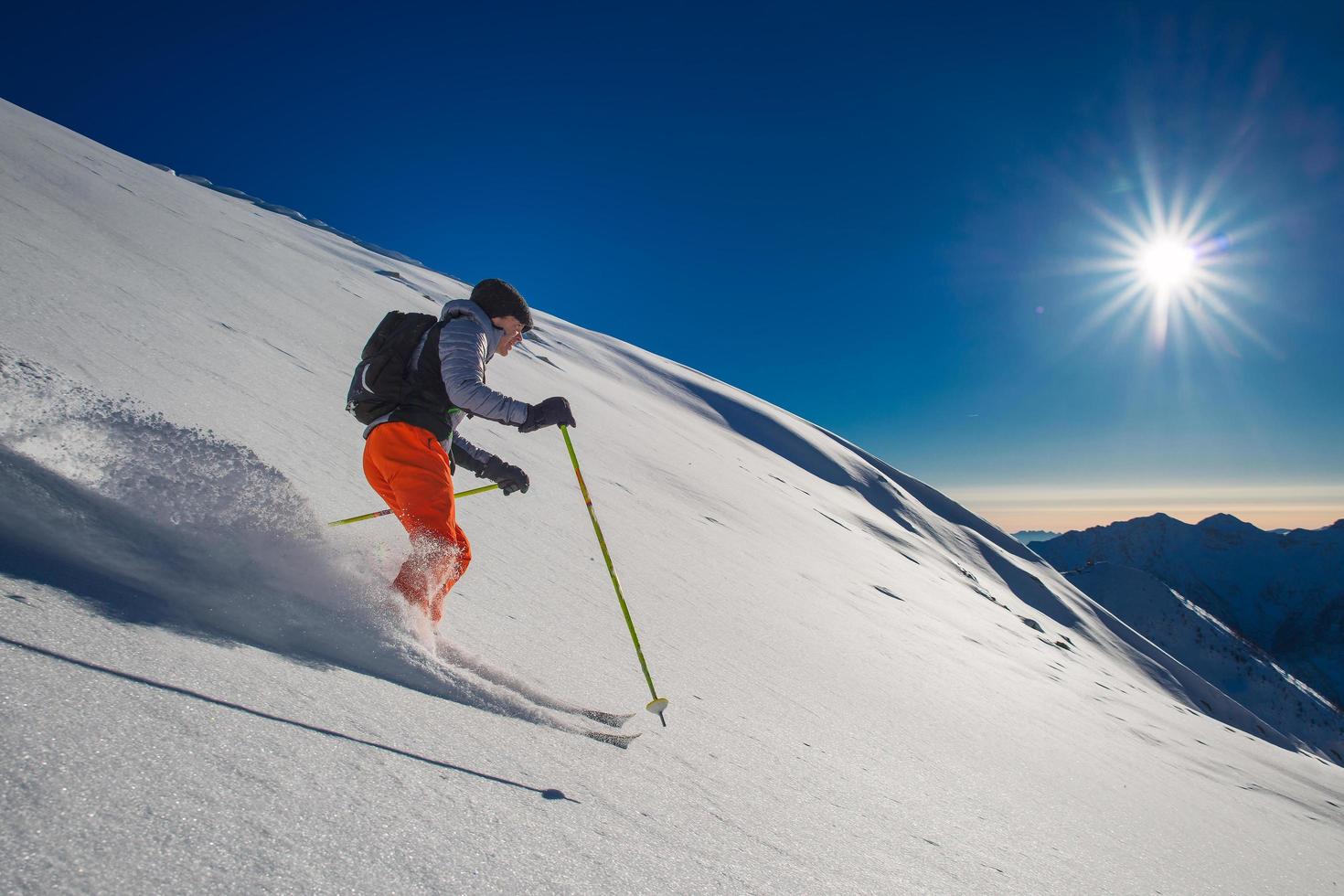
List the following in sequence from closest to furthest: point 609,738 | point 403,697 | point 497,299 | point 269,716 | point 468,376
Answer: point 269,716 < point 403,697 < point 609,738 < point 468,376 < point 497,299

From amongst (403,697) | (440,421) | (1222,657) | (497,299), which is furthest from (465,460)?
(1222,657)

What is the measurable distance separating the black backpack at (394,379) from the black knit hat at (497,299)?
0.31 m

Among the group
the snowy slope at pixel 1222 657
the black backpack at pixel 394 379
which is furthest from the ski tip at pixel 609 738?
the snowy slope at pixel 1222 657

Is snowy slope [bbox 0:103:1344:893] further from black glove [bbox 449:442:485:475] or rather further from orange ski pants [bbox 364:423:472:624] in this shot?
black glove [bbox 449:442:485:475]

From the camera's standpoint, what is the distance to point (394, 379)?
11.0 ft

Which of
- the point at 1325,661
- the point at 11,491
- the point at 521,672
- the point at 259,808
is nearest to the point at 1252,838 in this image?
the point at 521,672

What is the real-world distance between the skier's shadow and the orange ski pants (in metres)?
1.17

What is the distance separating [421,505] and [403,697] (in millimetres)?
1192

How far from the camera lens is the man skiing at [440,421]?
306cm

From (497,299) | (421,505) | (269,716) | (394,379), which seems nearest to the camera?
(269,716)

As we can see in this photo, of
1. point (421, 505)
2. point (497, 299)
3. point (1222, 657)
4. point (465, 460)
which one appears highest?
point (1222, 657)

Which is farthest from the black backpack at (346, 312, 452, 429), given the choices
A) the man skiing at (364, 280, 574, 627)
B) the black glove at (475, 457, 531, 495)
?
the black glove at (475, 457, 531, 495)

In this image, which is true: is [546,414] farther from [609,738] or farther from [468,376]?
[609,738]

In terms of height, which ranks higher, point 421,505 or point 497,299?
point 497,299
